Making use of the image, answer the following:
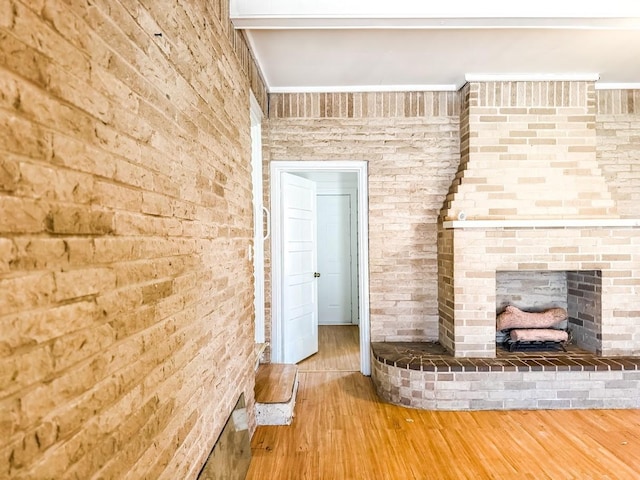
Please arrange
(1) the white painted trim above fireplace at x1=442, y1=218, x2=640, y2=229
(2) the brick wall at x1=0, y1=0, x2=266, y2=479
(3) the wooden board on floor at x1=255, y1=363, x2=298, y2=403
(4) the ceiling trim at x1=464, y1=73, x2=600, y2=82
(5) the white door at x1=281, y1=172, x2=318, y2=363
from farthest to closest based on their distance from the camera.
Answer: (5) the white door at x1=281, y1=172, x2=318, y2=363 < (4) the ceiling trim at x1=464, y1=73, x2=600, y2=82 < (1) the white painted trim above fireplace at x1=442, y1=218, x2=640, y2=229 < (3) the wooden board on floor at x1=255, y1=363, x2=298, y2=403 < (2) the brick wall at x1=0, y1=0, x2=266, y2=479

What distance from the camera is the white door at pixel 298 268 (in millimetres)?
3648

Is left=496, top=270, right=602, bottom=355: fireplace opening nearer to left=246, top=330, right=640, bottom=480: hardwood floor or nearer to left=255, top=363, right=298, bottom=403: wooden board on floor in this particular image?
left=246, top=330, right=640, bottom=480: hardwood floor

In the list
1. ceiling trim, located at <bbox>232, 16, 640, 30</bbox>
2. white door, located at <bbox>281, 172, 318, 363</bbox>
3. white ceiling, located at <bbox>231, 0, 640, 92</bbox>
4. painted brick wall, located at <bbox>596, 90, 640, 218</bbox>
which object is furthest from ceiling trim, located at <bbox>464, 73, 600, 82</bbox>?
white door, located at <bbox>281, 172, 318, 363</bbox>

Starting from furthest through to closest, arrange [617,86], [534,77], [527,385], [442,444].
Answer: [617,86] → [534,77] → [527,385] → [442,444]

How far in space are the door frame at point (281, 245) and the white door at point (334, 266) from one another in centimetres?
206

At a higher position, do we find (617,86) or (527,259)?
(617,86)

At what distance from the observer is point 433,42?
2.66 m

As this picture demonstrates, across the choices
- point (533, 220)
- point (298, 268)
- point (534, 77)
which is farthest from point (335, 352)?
point (534, 77)

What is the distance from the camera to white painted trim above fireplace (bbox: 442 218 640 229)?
3.02m

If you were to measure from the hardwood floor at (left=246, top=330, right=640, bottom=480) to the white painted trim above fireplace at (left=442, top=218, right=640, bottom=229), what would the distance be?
1.44 metres

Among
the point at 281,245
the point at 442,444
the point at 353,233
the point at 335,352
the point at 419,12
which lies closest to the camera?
the point at 419,12

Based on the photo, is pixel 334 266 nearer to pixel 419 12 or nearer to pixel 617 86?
pixel 617 86

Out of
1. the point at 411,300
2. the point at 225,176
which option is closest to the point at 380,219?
the point at 411,300

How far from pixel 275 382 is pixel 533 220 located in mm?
2463
